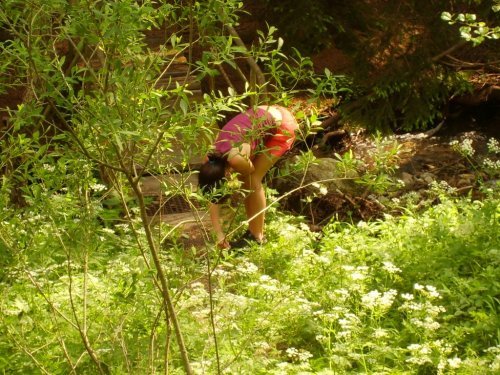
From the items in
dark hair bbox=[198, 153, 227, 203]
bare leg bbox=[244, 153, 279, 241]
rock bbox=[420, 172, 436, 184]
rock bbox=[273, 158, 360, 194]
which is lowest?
rock bbox=[420, 172, 436, 184]

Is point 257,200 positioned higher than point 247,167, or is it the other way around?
point 247,167

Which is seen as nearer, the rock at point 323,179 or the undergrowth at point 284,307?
the undergrowth at point 284,307

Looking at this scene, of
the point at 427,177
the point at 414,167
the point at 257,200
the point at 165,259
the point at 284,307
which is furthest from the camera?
the point at 414,167

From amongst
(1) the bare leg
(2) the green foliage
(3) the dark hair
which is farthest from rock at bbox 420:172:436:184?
(3) the dark hair

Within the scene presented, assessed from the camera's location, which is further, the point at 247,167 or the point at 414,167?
the point at 414,167

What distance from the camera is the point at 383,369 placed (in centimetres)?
433

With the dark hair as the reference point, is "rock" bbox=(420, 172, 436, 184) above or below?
below

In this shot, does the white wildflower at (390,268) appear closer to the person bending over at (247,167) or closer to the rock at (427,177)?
the person bending over at (247,167)

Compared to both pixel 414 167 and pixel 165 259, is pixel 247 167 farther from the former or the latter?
pixel 414 167

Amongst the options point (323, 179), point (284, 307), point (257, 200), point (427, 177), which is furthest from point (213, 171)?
point (427, 177)

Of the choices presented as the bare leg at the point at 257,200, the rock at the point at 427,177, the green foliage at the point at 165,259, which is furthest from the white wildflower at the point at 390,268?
the rock at the point at 427,177

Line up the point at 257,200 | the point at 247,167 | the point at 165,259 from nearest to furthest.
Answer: the point at 165,259
the point at 247,167
the point at 257,200

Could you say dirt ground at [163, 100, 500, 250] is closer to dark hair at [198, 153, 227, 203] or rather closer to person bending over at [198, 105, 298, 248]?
person bending over at [198, 105, 298, 248]

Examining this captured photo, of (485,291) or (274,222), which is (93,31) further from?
(274,222)
